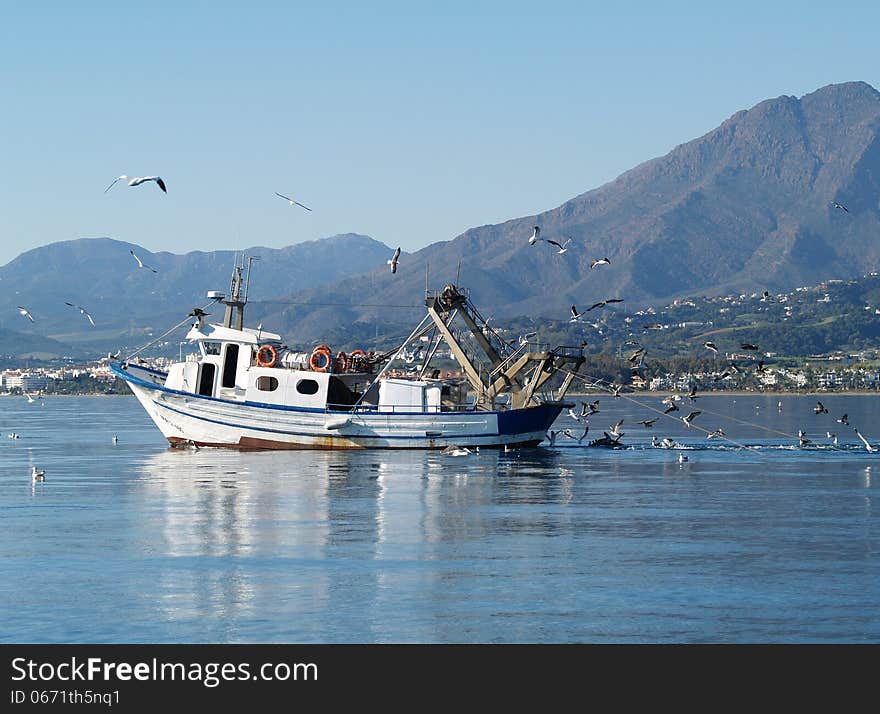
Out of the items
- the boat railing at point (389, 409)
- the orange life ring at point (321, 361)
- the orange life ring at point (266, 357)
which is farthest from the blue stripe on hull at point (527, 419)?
the orange life ring at point (266, 357)

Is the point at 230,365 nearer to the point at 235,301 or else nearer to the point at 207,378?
the point at 207,378

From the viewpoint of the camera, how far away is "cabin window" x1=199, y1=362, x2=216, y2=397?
71.5 meters

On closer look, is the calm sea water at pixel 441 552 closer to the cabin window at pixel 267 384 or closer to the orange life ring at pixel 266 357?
the cabin window at pixel 267 384

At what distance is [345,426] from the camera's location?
229ft

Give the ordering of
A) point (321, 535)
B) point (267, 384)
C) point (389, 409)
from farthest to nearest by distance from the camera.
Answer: point (389, 409)
point (267, 384)
point (321, 535)

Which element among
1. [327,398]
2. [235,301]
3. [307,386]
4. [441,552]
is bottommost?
[441,552]

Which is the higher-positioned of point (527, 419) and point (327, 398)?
point (327, 398)

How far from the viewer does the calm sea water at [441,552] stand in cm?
2716

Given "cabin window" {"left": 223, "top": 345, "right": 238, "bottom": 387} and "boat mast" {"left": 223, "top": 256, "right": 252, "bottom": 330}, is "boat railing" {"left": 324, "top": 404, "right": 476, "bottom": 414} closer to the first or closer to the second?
"cabin window" {"left": 223, "top": 345, "right": 238, "bottom": 387}

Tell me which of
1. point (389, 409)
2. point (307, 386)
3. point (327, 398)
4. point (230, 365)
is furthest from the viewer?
point (230, 365)

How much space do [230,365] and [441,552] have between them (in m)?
37.4

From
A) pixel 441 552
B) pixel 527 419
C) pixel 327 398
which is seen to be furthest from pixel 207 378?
pixel 441 552
